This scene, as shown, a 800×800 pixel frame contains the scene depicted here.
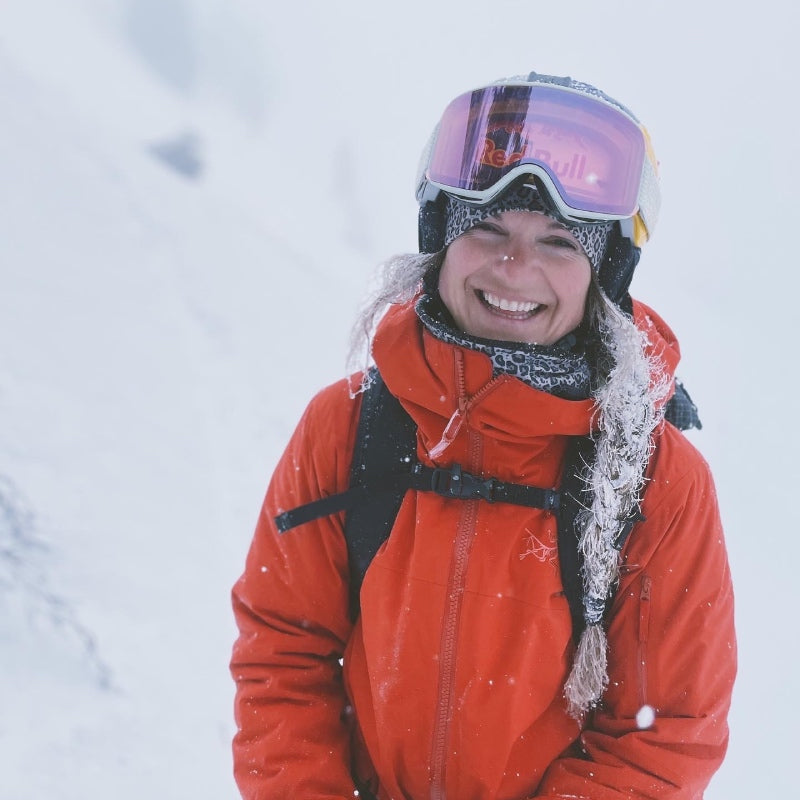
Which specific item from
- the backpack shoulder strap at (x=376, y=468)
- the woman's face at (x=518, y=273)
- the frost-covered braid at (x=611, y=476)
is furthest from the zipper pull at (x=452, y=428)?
the frost-covered braid at (x=611, y=476)

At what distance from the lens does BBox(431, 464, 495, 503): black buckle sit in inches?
69.3

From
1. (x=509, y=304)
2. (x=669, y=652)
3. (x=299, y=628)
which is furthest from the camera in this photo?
(x=299, y=628)

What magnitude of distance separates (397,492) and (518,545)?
1.19 ft

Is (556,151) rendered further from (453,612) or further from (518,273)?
(453,612)

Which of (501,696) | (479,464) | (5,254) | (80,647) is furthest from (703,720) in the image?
(5,254)

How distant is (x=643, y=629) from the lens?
1.74 meters

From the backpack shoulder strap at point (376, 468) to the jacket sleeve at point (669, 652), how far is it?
2.15ft

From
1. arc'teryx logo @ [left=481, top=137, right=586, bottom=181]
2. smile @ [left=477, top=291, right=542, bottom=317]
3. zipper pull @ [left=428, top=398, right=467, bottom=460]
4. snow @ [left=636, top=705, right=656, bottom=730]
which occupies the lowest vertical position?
snow @ [left=636, top=705, right=656, bottom=730]

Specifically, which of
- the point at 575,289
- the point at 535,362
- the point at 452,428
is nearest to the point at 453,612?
the point at 452,428

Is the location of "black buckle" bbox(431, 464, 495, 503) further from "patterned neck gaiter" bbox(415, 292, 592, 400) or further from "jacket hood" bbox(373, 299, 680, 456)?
"patterned neck gaiter" bbox(415, 292, 592, 400)

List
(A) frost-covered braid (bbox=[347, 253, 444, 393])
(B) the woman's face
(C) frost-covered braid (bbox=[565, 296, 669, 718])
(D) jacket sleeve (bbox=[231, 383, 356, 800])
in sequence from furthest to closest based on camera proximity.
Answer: (A) frost-covered braid (bbox=[347, 253, 444, 393]), (D) jacket sleeve (bbox=[231, 383, 356, 800]), (B) the woman's face, (C) frost-covered braid (bbox=[565, 296, 669, 718])

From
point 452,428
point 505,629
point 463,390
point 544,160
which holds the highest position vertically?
point 544,160

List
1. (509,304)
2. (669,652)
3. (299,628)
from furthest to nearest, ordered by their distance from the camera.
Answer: (299,628) < (509,304) < (669,652)

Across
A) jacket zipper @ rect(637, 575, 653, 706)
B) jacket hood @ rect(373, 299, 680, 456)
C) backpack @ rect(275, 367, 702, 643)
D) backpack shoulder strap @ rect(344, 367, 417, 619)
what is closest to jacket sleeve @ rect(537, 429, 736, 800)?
jacket zipper @ rect(637, 575, 653, 706)
